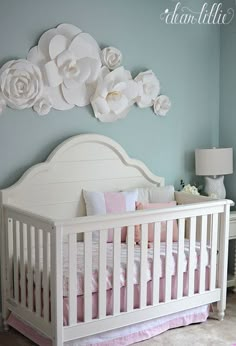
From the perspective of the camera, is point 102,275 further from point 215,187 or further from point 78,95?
point 215,187

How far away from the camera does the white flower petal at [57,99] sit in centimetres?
333

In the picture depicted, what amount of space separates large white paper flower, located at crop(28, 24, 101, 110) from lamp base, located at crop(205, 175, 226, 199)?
1157 millimetres

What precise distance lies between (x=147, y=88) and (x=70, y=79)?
0.64 metres

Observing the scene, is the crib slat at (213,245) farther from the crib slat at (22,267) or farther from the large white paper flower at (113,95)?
the crib slat at (22,267)

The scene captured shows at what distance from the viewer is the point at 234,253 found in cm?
411

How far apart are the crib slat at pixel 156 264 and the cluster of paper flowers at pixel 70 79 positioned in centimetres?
97

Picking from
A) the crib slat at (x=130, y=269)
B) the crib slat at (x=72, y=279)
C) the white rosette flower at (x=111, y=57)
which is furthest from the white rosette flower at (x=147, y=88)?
the crib slat at (x=72, y=279)

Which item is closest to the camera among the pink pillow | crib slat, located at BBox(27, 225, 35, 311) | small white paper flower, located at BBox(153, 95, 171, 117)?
crib slat, located at BBox(27, 225, 35, 311)

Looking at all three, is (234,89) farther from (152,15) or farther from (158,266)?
(158,266)

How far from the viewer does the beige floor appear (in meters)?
3.03

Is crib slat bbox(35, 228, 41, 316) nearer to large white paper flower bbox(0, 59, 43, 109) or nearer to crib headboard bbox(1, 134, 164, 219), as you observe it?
crib headboard bbox(1, 134, 164, 219)

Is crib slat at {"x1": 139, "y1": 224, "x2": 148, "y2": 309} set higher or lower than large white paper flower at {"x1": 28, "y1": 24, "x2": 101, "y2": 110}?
lower

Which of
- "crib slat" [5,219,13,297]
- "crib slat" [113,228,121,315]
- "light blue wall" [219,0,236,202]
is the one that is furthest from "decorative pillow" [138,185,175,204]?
"crib slat" [5,219,13,297]

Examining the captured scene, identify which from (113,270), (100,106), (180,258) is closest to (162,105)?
(100,106)
